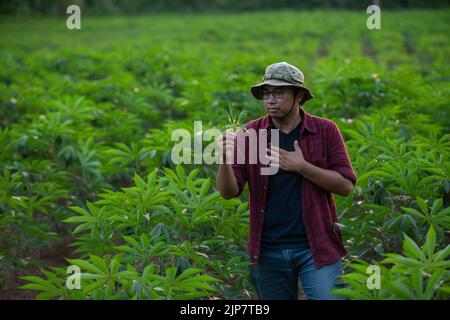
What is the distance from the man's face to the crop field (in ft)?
0.59

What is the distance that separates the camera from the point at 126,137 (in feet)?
17.4

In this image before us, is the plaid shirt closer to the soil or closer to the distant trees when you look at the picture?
the soil

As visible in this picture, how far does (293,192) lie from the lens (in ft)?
8.74

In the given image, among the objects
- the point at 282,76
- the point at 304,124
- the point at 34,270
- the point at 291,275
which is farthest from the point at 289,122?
the point at 34,270

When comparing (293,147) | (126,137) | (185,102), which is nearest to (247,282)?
(293,147)

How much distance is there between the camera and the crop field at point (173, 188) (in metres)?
2.37

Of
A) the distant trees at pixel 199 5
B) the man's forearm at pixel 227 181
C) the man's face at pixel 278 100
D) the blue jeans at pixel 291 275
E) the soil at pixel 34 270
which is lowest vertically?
the soil at pixel 34 270

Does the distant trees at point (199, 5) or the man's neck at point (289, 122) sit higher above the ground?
the distant trees at point (199, 5)

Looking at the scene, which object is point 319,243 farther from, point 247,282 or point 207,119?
point 207,119

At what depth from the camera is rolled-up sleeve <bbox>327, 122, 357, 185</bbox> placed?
8.55 feet

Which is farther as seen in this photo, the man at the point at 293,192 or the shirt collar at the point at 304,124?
the shirt collar at the point at 304,124

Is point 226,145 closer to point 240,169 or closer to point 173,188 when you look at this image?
point 240,169

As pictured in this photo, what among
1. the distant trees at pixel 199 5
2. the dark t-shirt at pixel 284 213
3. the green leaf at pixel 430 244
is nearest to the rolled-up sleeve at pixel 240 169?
the dark t-shirt at pixel 284 213

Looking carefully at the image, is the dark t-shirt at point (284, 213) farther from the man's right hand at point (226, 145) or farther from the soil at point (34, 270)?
the soil at point (34, 270)
